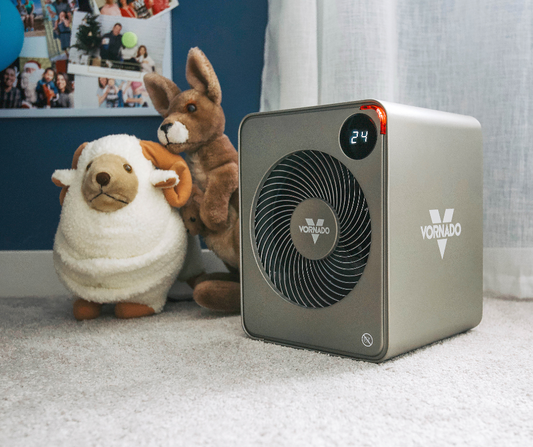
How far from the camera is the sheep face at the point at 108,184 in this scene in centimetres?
103

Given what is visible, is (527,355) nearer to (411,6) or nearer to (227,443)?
(227,443)

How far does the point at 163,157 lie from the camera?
1157 mm

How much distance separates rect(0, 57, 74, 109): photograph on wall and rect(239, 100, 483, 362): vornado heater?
782 mm

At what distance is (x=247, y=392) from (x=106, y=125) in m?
1.04

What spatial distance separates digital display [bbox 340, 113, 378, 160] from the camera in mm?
717

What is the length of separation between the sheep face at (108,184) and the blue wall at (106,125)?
1.25ft

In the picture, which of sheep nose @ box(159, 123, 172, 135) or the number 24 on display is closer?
the number 24 on display

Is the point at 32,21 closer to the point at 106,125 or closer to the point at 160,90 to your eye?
the point at 106,125

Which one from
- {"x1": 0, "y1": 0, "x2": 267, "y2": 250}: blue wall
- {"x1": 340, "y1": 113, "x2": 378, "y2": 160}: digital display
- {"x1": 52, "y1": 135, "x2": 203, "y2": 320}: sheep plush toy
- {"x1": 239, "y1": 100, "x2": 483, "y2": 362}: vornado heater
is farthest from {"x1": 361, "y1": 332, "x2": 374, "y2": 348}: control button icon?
{"x1": 0, "y1": 0, "x2": 267, "y2": 250}: blue wall

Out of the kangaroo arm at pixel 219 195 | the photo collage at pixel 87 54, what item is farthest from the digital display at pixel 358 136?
the photo collage at pixel 87 54

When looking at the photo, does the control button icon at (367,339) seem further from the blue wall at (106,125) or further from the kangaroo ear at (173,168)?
the blue wall at (106,125)

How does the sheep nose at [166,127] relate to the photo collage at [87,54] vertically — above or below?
below

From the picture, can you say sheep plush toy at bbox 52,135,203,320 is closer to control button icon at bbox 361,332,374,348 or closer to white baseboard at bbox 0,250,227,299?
white baseboard at bbox 0,250,227,299

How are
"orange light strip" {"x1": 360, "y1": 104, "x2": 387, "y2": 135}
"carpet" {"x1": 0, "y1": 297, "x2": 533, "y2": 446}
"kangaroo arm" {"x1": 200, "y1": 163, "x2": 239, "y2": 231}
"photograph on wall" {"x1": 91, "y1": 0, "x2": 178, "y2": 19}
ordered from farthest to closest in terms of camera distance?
"photograph on wall" {"x1": 91, "y1": 0, "x2": 178, "y2": 19} < "kangaroo arm" {"x1": 200, "y1": 163, "x2": 239, "y2": 231} < "orange light strip" {"x1": 360, "y1": 104, "x2": 387, "y2": 135} < "carpet" {"x1": 0, "y1": 297, "x2": 533, "y2": 446}
